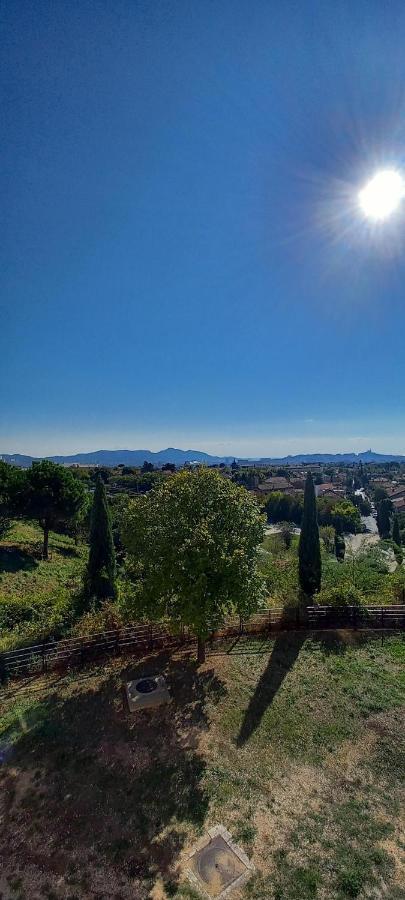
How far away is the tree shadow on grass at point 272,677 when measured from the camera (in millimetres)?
9930

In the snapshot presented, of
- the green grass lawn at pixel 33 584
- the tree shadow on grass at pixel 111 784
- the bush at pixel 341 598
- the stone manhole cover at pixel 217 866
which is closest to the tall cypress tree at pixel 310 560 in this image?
the bush at pixel 341 598

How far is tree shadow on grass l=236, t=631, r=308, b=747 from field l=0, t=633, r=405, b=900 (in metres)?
0.06

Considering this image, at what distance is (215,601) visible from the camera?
11047 millimetres

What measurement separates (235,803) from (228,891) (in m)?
1.62

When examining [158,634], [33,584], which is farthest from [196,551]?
[33,584]

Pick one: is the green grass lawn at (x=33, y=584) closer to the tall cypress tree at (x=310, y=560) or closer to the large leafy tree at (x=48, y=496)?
the large leafy tree at (x=48, y=496)

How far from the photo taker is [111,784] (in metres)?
8.30

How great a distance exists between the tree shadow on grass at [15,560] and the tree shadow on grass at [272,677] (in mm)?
21079

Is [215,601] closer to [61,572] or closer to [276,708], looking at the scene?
[276,708]

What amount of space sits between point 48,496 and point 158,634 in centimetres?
2295

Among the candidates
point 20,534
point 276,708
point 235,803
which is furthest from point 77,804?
point 20,534

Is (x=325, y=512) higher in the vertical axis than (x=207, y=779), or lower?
lower

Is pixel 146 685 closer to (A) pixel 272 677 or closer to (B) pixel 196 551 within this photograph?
(A) pixel 272 677

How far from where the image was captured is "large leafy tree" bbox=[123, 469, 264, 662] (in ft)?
35.6
